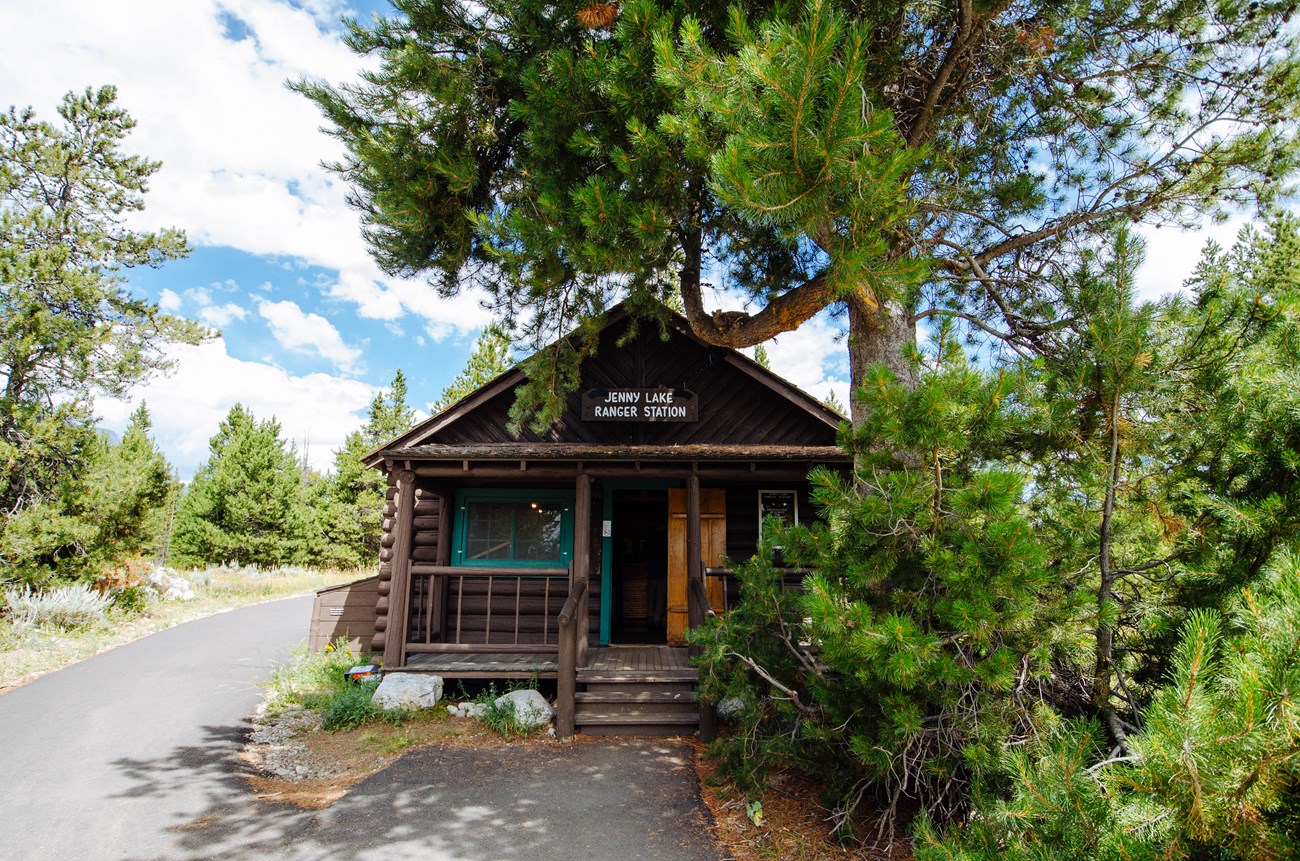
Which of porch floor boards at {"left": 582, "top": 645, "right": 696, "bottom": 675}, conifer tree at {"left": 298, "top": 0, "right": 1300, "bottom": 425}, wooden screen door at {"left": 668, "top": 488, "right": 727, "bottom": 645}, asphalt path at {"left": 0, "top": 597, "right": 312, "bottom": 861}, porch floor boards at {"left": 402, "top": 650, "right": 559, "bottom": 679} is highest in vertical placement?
conifer tree at {"left": 298, "top": 0, "right": 1300, "bottom": 425}

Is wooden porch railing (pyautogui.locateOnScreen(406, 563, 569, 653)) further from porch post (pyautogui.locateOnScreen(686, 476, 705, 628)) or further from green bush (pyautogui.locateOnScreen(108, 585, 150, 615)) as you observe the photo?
green bush (pyautogui.locateOnScreen(108, 585, 150, 615))

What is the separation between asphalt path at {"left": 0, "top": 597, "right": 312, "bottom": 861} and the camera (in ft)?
16.0

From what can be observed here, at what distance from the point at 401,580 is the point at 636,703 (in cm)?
352

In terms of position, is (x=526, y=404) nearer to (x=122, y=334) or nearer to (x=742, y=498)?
Answer: (x=742, y=498)

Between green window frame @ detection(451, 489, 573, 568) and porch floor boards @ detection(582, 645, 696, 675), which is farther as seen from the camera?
green window frame @ detection(451, 489, 573, 568)

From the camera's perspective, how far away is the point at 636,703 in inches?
294

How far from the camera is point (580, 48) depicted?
6590mm

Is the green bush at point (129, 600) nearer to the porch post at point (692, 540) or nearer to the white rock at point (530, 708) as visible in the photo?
the white rock at point (530, 708)

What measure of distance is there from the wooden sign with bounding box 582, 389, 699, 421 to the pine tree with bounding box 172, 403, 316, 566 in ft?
74.3

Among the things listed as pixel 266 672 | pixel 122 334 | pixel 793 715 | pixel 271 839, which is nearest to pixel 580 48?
pixel 793 715

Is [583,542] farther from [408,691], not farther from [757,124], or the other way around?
[757,124]

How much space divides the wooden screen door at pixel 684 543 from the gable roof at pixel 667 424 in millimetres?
894

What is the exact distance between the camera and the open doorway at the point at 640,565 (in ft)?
41.3

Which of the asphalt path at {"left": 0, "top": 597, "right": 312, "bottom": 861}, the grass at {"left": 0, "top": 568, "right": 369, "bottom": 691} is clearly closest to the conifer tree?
the asphalt path at {"left": 0, "top": 597, "right": 312, "bottom": 861}
